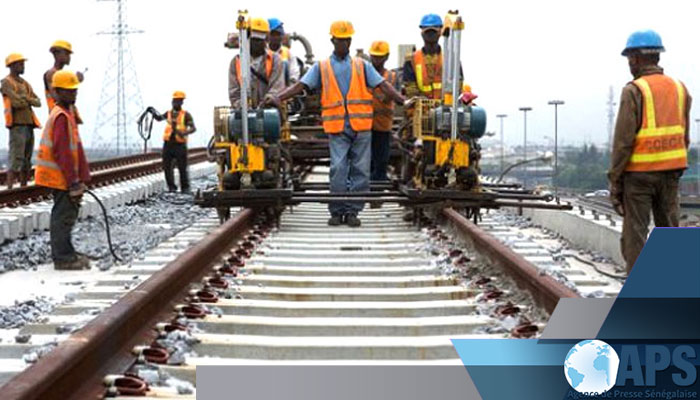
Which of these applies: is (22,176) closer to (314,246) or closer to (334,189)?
(334,189)

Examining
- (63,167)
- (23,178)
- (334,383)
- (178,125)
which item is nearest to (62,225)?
(63,167)

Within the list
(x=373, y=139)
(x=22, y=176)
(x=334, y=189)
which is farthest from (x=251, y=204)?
(x=22, y=176)

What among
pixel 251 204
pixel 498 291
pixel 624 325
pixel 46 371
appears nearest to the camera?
pixel 46 371

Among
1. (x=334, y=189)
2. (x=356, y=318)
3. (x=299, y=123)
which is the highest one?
(x=299, y=123)

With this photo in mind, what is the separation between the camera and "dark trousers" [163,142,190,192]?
12.5 metres

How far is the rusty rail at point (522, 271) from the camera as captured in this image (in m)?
3.70

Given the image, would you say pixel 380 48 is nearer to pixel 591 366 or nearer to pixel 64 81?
pixel 64 81

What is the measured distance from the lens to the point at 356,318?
13.3ft

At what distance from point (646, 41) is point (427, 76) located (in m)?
3.68

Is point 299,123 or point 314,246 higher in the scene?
point 299,123

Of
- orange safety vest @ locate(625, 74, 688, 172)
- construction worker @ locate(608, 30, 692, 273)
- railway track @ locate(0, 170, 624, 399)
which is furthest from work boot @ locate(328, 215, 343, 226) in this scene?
orange safety vest @ locate(625, 74, 688, 172)

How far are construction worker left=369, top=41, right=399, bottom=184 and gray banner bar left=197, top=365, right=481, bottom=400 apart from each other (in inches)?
215

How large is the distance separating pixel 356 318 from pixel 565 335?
132 centimetres

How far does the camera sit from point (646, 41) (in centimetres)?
493
